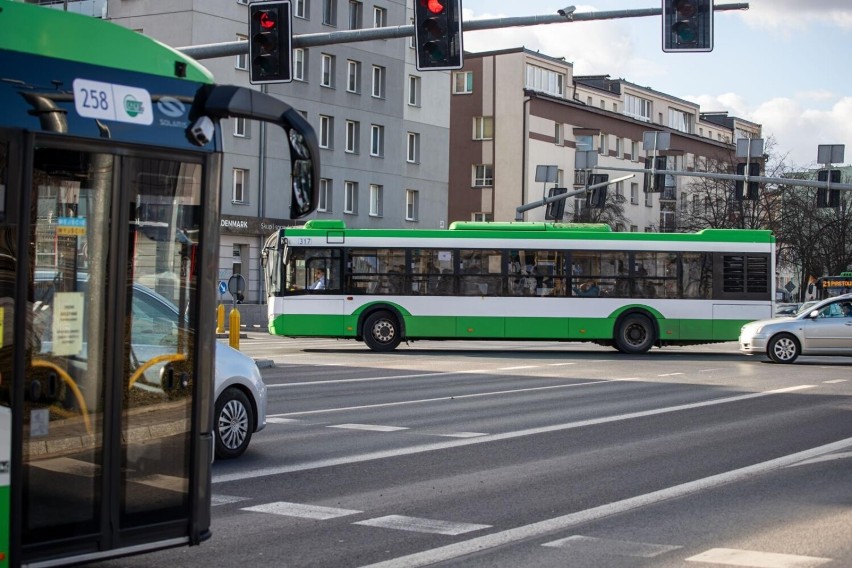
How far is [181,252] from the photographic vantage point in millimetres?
6359

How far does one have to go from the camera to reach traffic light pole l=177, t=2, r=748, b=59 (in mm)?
17375

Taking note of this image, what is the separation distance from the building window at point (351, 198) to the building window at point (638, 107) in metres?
41.3

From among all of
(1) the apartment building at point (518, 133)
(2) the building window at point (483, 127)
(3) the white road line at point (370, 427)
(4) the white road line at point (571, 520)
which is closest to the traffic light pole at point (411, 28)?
(3) the white road line at point (370, 427)

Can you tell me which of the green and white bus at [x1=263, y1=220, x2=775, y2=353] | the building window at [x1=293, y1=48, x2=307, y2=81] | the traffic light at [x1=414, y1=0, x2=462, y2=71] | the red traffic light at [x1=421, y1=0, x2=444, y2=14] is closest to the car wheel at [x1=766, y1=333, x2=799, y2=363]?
the green and white bus at [x1=263, y1=220, x2=775, y2=353]

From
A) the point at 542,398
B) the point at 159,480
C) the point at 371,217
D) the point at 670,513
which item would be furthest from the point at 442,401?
the point at 371,217

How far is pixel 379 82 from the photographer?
62281 mm

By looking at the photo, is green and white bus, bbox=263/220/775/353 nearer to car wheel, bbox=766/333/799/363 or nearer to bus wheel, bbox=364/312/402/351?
bus wheel, bbox=364/312/402/351

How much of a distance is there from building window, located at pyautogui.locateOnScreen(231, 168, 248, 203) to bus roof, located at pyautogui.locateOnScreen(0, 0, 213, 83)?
1915 inches

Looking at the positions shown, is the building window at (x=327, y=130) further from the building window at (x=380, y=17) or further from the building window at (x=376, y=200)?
the building window at (x=380, y=17)

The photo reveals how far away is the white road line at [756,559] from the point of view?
7.13m

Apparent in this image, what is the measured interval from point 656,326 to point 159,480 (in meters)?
26.1

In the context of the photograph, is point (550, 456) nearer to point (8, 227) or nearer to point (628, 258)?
point (8, 227)

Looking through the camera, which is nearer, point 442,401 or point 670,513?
point 670,513

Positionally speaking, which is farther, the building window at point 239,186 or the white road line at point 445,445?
the building window at point 239,186
